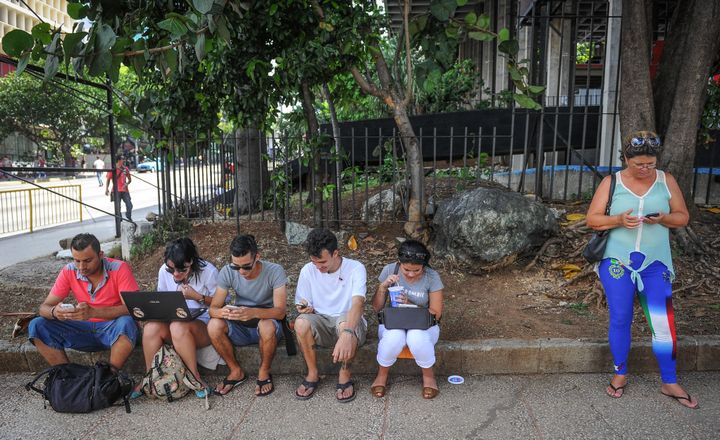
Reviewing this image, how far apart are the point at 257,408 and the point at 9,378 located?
2089 millimetres

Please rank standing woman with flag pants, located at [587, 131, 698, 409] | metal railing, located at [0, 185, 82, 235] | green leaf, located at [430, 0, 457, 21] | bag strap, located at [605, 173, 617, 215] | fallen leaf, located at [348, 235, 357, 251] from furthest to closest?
1. metal railing, located at [0, 185, 82, 235]
2. fallen leaf, located at [348, 235, 357, 251]
3. green leaf, located at [430, 0, 457, 21]
4. bag strap, located at [605, 173, 617, 215]
5. standing woman with flag pants, located at [587, 131, 698, 409]

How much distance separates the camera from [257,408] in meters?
3.58

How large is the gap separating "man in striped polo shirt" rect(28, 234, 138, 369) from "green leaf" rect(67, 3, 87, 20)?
4.91ft

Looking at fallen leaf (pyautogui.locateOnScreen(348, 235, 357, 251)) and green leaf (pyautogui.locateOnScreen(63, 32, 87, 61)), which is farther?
fallen leaf (pyautogui.locateOnScreen(348, 235, 357, 251))

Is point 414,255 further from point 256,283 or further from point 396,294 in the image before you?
point 256,283

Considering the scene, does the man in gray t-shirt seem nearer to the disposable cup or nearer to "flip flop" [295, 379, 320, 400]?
"flip flop" [295, 379, 320, 400]

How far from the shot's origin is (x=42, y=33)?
3195mm

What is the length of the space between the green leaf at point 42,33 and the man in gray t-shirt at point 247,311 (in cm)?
168

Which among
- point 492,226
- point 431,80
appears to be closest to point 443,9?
point 431,80

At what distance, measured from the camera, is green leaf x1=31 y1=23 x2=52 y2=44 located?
3.15 meters

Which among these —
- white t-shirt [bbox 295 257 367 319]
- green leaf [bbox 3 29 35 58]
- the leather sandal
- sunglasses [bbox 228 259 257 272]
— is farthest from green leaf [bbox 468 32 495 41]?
green leaf [bbox 3 29 35 58]

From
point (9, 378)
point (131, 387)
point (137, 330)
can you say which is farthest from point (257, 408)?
point (9, 378)

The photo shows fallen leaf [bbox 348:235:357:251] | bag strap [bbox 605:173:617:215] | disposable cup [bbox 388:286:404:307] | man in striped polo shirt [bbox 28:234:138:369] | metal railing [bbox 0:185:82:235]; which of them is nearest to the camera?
bag strap [bbox 605:173:617:215]

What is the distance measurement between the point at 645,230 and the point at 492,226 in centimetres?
216
